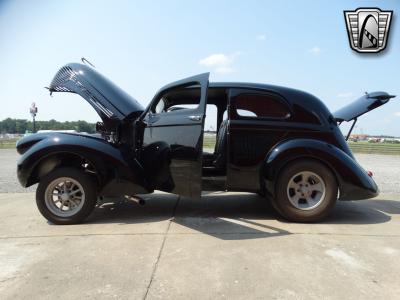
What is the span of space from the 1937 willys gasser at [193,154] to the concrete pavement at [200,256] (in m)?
0.40

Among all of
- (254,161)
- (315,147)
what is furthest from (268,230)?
(315,147)

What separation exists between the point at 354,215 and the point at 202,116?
8.73 ft

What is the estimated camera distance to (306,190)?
15.1ft

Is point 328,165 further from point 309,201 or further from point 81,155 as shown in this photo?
point 81,155

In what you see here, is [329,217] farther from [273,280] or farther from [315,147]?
[273,280]

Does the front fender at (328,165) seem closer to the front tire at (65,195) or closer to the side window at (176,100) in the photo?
the side window at (176,100)

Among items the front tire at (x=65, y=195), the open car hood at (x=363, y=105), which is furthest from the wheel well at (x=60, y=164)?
the open car hood at (x=363, y=105)

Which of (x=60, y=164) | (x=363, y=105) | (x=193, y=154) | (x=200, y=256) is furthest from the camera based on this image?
(x=363, y=105)

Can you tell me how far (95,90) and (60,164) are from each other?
3.83ft

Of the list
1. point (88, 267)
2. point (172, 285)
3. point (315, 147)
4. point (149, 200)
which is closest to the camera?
point (172, 285)

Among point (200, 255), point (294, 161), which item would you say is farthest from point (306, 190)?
point (200, 255)

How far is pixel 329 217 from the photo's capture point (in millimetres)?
4820

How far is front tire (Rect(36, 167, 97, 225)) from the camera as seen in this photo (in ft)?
14.8

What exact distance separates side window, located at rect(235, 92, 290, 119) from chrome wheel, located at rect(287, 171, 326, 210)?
92cm
